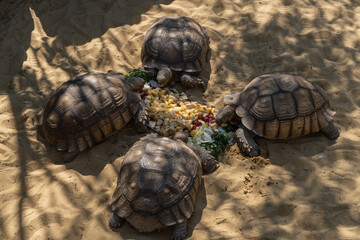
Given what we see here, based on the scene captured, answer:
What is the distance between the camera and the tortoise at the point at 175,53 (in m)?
Result: 5.33

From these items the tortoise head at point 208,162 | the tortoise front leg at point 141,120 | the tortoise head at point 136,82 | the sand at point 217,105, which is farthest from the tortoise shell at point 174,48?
the tortoise head at point 208,162

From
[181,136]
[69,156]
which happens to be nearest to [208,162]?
[181,136]

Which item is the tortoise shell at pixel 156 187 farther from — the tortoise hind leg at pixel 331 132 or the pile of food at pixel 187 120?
the tortoise hind leg at pixel 331 132

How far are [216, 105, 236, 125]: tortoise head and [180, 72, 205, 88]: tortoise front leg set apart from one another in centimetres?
85

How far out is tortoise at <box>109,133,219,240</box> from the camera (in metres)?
3.30

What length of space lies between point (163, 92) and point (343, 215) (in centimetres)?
303

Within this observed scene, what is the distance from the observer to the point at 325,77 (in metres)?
5.21

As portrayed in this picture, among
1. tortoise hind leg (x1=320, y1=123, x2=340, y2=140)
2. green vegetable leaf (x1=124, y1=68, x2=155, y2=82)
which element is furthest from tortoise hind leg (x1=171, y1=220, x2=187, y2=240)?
green vegetable leaf (x1=124, y1=68, x2=155, y2=82)

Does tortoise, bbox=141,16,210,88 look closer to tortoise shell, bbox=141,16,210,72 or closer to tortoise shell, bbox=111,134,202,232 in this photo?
tortoise shell, bbox=141,16,210,72

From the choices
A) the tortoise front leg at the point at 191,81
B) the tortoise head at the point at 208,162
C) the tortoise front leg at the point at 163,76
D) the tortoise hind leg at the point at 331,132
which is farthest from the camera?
the tortoise front leg at the point at 191,81

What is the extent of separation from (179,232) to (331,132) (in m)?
2.52

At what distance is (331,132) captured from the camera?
14.3ft

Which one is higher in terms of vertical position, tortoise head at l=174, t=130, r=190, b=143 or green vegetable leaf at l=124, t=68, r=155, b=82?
green vegetable leaf at l=124, t=68, r=155, b=82

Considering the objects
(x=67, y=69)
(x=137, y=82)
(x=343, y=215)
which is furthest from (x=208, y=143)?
(x=67, y=69)
